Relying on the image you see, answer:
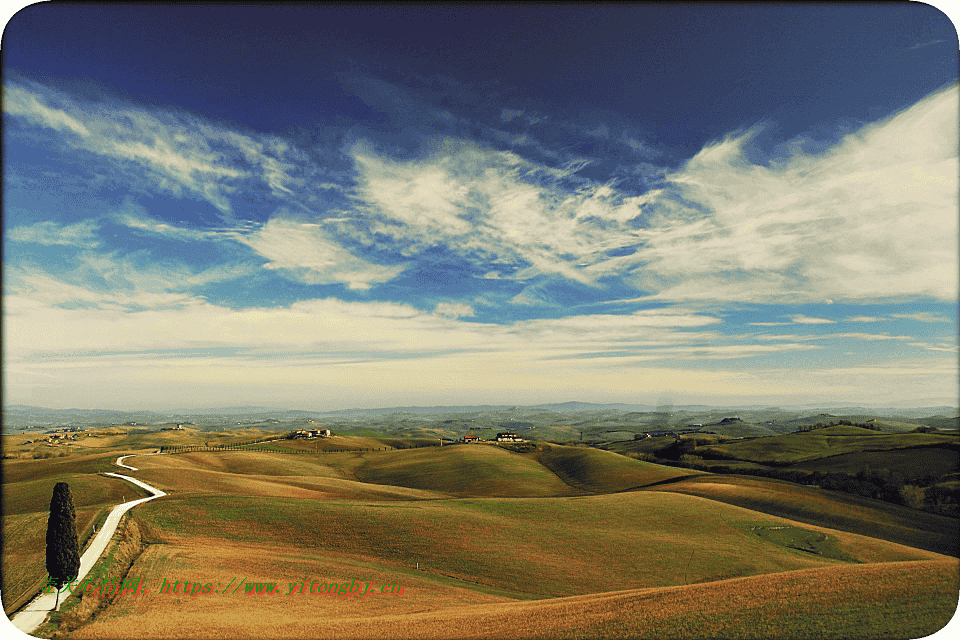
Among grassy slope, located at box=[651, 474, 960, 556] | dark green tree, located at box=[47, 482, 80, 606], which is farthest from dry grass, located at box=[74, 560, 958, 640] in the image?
grassy slope, located at box=[651, 474, 960, 556]

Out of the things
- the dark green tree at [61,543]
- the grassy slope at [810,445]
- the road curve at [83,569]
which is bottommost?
the grassy slope at [810,445]

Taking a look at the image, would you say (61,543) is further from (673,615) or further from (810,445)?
(810,445)

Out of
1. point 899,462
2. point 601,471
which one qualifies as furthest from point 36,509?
point 899,462

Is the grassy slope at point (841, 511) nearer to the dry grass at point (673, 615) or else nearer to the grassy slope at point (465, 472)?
the grassy slope at point (465, 472)

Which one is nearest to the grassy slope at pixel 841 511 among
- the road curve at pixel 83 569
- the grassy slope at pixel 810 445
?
the grassy slope at pixel 810 445

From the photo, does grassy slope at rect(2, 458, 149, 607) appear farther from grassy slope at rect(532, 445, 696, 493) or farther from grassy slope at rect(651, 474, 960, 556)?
grassy slope at rect(651, 474, 960, 556)

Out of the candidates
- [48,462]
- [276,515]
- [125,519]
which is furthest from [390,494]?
[48,462]

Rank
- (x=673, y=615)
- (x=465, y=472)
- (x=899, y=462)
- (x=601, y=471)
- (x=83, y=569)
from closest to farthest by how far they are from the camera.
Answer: (x=673, y=615)
(x=83, y=569)
(x=899, y=462)
(x=465, y=472)
(x=601, y=471)

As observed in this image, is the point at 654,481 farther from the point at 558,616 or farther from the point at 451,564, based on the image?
the point at 558,616
